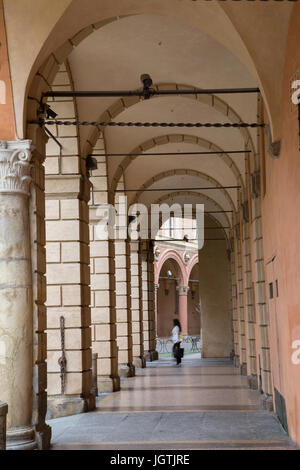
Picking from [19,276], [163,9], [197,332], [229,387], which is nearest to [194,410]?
[229,387]

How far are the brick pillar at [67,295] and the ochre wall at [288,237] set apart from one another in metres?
3.48

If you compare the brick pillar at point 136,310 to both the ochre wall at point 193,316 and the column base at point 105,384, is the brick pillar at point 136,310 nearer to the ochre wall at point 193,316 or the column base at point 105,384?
the column base at point 105,384

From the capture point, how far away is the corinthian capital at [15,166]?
7316mm

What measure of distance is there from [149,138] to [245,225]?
3.24 meters

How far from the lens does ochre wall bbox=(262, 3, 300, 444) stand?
6.63 meters

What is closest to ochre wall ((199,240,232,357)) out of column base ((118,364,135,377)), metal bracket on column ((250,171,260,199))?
column base ((118,364,135,377))

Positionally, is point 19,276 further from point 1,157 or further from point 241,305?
point 241,305

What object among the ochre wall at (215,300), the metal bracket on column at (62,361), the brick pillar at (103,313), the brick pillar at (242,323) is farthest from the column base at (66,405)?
the ochre wall at (215,300)

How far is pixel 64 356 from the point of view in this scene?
34.6 feet

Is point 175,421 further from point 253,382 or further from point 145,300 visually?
point 145,300

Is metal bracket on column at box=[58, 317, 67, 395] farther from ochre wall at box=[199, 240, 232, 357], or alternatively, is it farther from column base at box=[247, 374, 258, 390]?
ochre wall at box=[199, 240, 232, 357]

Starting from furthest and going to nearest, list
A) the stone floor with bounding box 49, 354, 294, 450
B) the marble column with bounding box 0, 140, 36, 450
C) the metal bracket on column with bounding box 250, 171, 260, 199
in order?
the metal bracket on column with bounding box 250, 171, 260, 199, the stone floor with bounding box 49, 354, 294, 450, the marble column with bounding box 0, 140, 36, 450

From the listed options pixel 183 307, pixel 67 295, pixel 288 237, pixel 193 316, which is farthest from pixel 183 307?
pixel 288 237

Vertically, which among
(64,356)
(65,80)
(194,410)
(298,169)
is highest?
(65,80)
